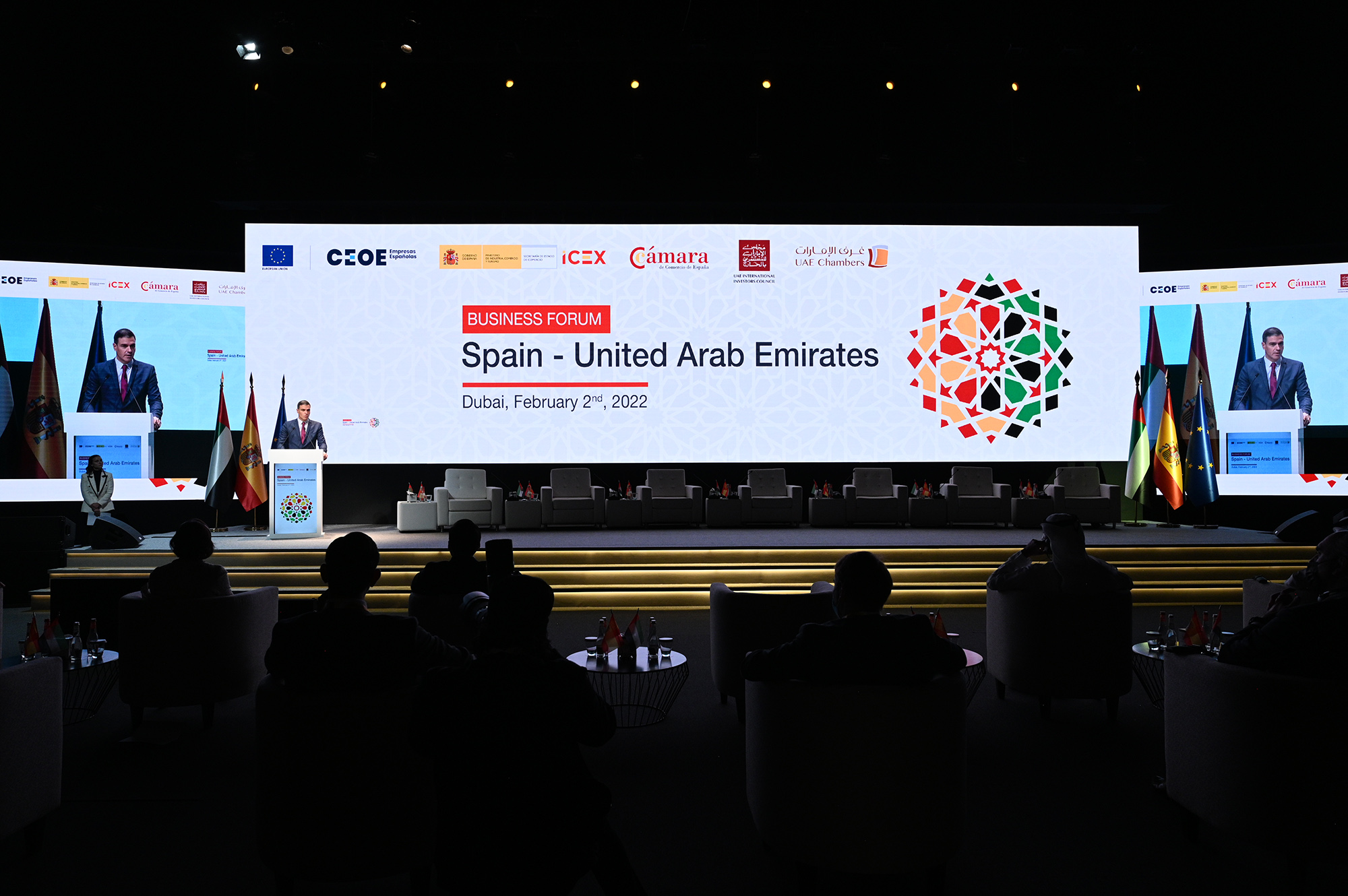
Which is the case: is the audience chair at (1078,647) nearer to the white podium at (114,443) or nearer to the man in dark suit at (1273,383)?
the man in dark suit at (1273,383)

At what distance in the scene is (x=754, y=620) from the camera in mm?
3953

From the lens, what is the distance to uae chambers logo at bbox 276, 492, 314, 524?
8000 millimetres

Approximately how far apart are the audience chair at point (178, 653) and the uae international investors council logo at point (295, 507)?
172 inches

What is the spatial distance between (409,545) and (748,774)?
5.85 meters

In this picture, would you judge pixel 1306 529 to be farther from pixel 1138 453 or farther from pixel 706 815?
pixel 706 815

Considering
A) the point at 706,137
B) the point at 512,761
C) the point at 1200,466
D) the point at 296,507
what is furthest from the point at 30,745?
the point at 1200,466

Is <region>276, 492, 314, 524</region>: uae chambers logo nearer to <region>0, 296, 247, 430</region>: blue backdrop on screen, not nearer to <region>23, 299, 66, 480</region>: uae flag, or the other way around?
<region>0, 296, 247, 430</region>: blue backdrop on screen

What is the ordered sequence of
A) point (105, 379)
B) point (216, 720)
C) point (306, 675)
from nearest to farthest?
point (306, 675), point (216, 720), point (105, 379)

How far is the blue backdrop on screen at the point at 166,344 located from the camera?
27.9 feet

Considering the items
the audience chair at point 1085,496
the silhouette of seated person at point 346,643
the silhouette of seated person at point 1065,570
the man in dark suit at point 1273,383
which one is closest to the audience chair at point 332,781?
the silhouette of seated person at point 346,643

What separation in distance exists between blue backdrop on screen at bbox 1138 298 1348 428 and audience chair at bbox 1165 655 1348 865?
8389 millimetres

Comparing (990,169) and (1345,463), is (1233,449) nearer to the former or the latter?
(1345,463)

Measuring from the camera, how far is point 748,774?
2465 millimetres

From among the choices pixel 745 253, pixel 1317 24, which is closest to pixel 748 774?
pixel 745 253
